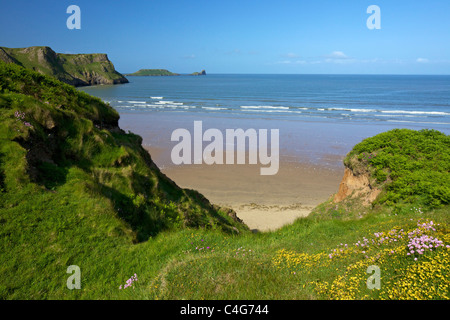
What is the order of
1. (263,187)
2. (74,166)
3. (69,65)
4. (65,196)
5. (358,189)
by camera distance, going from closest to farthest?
1. (65,196)
2. (74,166)
3. (358,189)
4. (263,187)
5. (69,65)

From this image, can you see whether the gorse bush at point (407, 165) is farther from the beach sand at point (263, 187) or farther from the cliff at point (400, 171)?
the beach sand at point (263, 187)

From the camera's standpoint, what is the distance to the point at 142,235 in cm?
705

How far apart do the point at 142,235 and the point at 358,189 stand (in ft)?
29.1

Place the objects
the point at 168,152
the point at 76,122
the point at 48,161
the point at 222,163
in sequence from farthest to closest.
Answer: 1. the point at 168,152
2. the point at 222,163
3. the point at 76,122
4. the point at 48,161

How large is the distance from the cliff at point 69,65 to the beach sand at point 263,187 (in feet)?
339

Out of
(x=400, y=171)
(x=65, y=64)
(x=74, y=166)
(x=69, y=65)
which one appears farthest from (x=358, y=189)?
(x=69, y=65)

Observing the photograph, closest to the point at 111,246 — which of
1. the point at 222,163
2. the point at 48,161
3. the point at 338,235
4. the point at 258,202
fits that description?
the point at 48,161

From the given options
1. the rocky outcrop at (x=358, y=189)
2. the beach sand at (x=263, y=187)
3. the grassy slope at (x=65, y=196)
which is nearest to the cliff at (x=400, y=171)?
the rocky outcrop at (x=358, y=189)

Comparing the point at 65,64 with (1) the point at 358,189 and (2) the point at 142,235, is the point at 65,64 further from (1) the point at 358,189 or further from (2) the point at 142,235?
(2) the point at 142,235

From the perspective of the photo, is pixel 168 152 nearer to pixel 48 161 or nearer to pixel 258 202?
pixel 258 202
